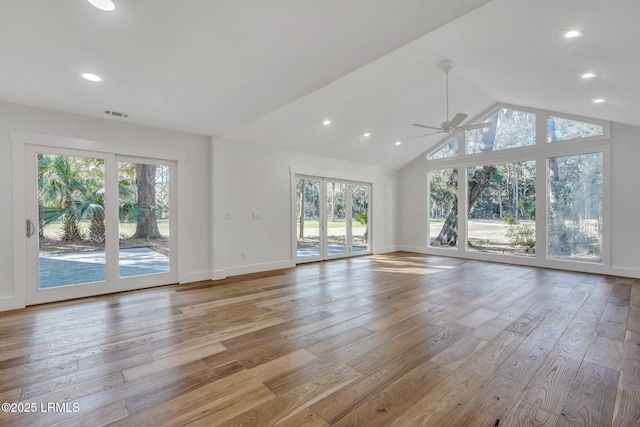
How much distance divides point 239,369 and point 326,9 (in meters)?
2.58

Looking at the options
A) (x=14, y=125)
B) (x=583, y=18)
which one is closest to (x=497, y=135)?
(x=583, y=18)

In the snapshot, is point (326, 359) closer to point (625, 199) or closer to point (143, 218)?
point (143, 218)

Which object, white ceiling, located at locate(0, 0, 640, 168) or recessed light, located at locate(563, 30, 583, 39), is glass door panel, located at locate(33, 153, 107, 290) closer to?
white ceiling, located at locate(0, 0, 640, 168)

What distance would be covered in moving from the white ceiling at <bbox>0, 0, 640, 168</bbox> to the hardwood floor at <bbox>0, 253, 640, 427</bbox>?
2467 mm

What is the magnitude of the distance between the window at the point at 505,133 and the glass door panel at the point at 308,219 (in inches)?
162

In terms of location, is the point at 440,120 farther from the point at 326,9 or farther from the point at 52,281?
the point at 52,281

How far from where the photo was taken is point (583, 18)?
2.50 m

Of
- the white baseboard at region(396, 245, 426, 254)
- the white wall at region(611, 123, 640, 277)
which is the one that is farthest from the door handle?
the white wall at region(611, 123, 640, 277)

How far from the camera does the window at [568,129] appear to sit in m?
5.67

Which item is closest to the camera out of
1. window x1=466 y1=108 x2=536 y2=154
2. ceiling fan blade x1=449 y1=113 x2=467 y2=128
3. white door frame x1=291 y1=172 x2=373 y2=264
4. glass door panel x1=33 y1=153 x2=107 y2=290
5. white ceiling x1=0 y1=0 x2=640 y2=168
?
white ceiling x1=0 y1=0 x2=640 y2=168

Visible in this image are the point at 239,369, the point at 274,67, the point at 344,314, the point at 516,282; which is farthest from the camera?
the point at 516,282

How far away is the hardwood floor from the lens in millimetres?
1744

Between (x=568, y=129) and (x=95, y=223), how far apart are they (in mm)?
8579

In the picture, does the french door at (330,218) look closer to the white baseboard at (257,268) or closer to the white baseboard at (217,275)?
the white baseboard at (257,268)
